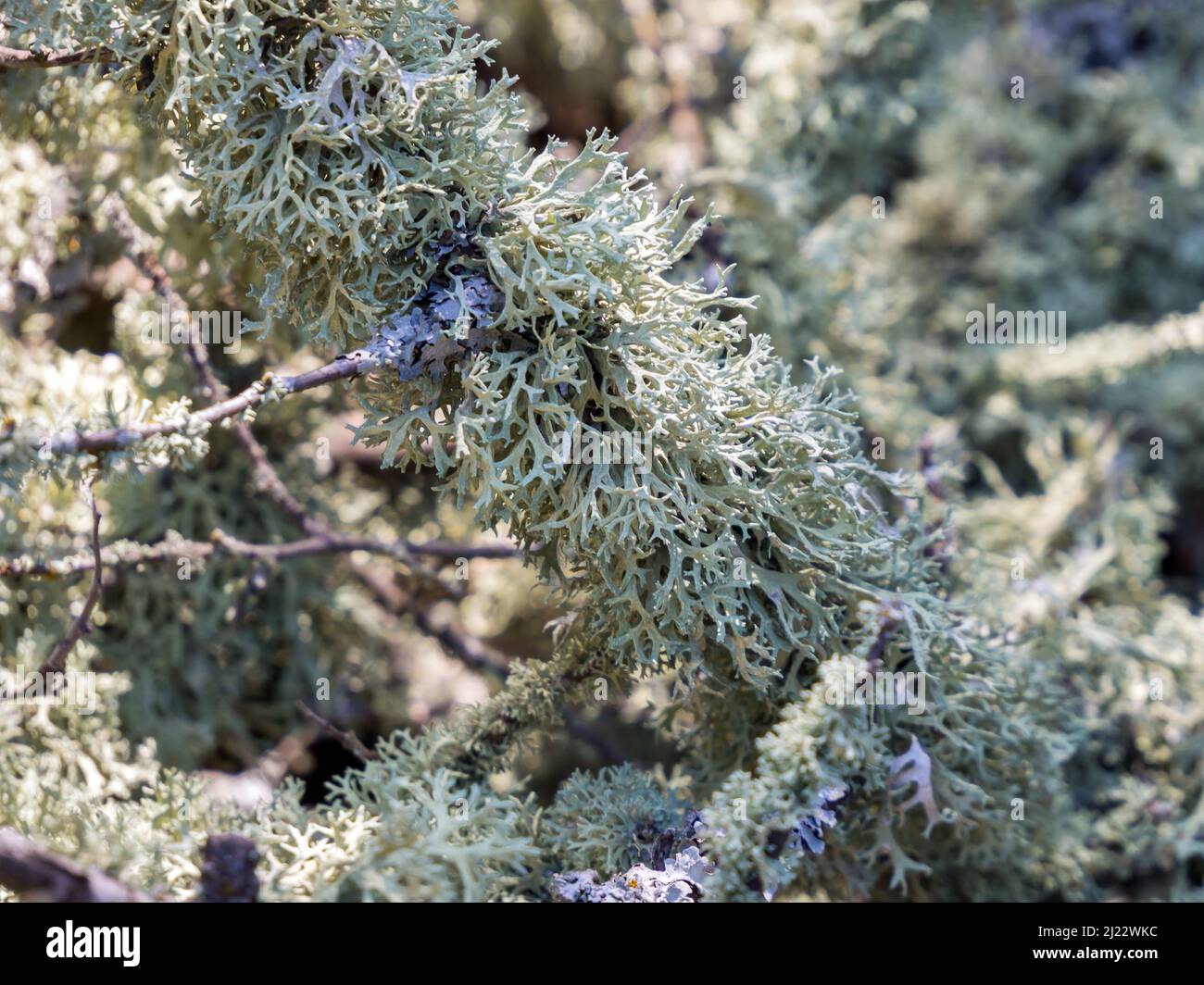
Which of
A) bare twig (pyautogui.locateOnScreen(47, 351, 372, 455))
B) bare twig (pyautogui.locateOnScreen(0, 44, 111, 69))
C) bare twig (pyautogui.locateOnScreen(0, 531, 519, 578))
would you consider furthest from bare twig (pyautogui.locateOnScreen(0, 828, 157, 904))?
bare twig (pyautogui.locateOnScreen(0, 44, 111, 69))

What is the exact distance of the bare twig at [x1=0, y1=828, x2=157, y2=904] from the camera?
58 centimetres

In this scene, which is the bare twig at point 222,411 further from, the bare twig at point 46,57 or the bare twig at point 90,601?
the bare twig at point 46,57

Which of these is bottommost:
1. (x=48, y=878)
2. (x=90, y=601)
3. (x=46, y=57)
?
(x=48, y=878)

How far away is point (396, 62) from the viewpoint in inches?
28.9

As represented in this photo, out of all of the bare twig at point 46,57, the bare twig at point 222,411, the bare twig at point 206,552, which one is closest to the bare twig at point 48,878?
the bare twig at point 222,411

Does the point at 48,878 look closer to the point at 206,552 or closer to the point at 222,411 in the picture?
the point at 222,411

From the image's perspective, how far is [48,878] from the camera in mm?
593

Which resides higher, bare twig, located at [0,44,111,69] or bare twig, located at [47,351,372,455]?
bare twig, located at [0,44,111,69]

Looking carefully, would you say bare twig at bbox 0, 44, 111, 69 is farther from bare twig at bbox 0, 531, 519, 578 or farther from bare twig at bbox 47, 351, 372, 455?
bare twig at bbox 0, 531, 519, 578

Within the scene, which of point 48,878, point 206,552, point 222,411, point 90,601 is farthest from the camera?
point 206,552

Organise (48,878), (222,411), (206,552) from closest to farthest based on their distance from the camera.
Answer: (48,878)
(222,411)
(206,552)

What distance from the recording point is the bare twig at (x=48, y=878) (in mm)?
579

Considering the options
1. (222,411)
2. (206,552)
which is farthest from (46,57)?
(206,552)
